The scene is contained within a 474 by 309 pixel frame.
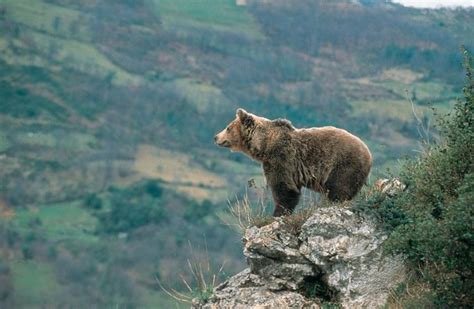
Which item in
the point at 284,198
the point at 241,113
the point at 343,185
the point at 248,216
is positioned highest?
the point at 241,113

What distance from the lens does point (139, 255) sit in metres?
162

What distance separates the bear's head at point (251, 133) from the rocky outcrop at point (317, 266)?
2.06 metres

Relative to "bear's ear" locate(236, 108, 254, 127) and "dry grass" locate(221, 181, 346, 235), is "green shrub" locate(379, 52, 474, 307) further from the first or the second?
"bear's ear" locate(236, 108, 254, 127)

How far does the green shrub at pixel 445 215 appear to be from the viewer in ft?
38.2

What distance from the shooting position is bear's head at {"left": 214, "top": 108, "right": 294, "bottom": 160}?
660 inches

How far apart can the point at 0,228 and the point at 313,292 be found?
150 meters

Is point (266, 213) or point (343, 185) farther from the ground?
point (343, 185)

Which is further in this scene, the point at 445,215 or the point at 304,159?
the point at 304,159

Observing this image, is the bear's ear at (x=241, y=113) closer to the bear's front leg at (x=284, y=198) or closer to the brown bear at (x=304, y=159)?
the brown bear at (x=304, y=159)

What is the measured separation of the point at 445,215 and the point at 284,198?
4.45 m

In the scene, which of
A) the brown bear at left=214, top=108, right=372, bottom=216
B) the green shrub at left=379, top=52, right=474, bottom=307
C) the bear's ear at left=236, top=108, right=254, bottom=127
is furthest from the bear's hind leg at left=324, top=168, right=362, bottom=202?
the bear's ear at left=236, top=108, right=254, bottom=127

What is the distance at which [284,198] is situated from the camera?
52.8ft

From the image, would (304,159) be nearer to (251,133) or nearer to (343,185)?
(343,185)

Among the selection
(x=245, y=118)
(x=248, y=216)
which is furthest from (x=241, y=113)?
(x=248, y=216)
